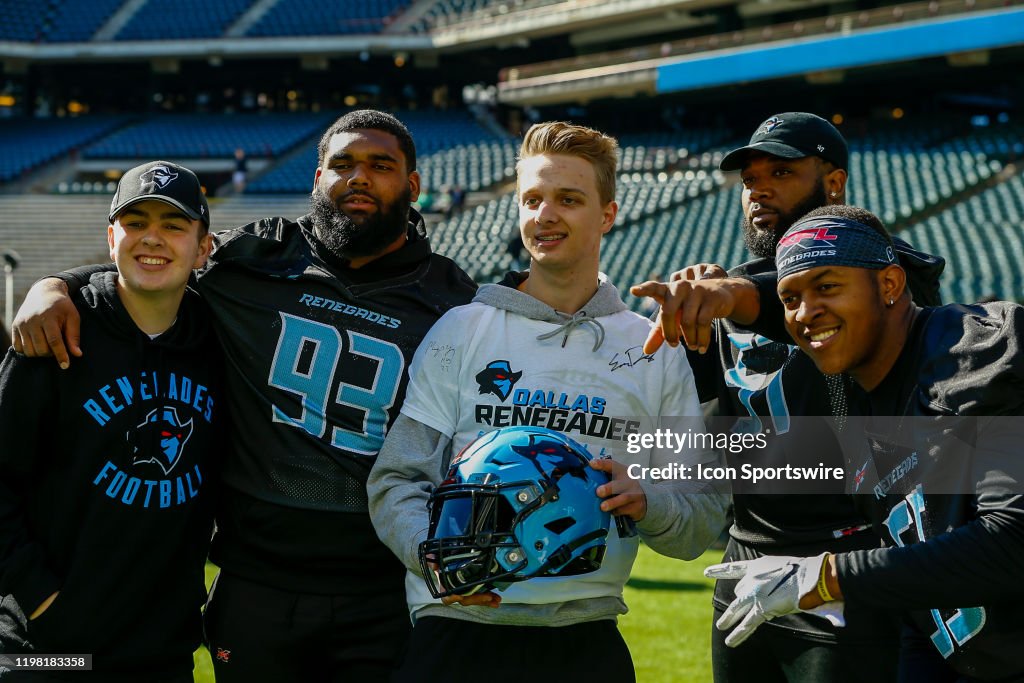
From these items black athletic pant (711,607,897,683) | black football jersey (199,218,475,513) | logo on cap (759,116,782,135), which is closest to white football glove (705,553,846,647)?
black athletic pant (711,607,897,683)

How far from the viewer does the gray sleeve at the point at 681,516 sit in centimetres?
271

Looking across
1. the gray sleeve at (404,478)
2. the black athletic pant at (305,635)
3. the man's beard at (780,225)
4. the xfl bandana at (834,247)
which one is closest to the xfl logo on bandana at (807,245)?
the xfl bandana at (834,247)

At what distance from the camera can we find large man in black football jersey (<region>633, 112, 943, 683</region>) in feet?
10.5

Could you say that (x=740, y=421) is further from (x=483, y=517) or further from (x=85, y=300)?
(x=85, y=300)

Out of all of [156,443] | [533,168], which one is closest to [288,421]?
[156,443]

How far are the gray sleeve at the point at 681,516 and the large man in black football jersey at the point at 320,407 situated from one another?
1.01 metres

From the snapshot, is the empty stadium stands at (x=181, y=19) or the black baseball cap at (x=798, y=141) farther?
the empty stadium stands at (x=181, y=19)

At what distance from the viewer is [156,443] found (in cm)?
333

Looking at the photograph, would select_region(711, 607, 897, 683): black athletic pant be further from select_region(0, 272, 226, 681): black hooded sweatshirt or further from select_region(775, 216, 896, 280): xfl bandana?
select_region(0, 272, 226, 681): black hooded sweatshirt

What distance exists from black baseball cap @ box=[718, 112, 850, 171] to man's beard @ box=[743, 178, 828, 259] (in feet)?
0.36

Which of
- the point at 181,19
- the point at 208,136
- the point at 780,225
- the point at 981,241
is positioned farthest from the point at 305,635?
the point at 181,19

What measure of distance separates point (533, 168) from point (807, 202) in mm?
1175

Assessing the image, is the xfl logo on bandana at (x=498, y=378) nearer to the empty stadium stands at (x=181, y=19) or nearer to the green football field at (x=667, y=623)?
the green football field at (x=667, y=623)

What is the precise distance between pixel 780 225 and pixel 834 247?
39.9 inches
